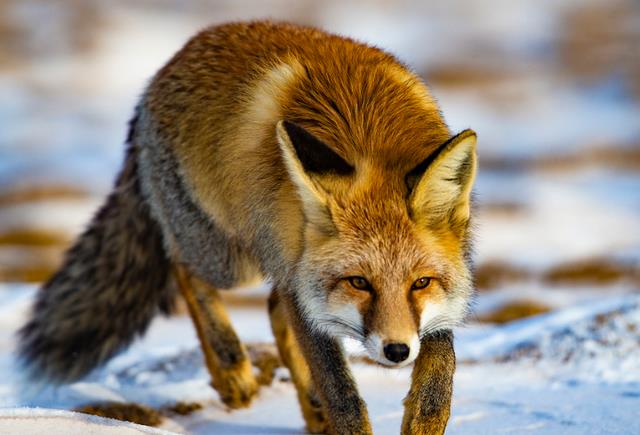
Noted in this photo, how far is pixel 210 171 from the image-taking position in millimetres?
5520

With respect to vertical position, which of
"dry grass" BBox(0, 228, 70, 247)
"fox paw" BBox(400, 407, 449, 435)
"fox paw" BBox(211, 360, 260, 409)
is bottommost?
"fox paw" BBox(400, 407, 449, 435)

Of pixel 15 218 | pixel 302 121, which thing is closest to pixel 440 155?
pixel 302 121

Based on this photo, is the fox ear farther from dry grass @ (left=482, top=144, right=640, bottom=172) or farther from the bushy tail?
dry grass @ (left=482, top=144, right=640, bottom=172)

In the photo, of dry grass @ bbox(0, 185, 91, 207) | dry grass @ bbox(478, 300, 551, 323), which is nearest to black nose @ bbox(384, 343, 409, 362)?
dry grass @ bbox(478, 300, 551, 323)

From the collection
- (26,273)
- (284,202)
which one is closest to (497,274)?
(26,273)

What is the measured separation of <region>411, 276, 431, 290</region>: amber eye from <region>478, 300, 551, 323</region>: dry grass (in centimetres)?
842

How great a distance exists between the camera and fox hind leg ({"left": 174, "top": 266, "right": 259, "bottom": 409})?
594cm

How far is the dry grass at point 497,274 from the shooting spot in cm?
1473

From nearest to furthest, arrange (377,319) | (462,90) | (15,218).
Answer: (377,319), (15,218), (462,90)

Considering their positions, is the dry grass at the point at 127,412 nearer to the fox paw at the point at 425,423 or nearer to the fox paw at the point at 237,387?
the fox paw at the point at 237,387

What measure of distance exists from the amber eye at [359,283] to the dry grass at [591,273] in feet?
36.4

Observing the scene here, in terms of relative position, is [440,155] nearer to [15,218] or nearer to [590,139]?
[15,218]

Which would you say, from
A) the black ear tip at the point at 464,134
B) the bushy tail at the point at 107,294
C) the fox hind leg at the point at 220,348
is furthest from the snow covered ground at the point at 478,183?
the black ear tip at the point at 464,134

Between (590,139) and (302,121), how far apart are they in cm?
1925
